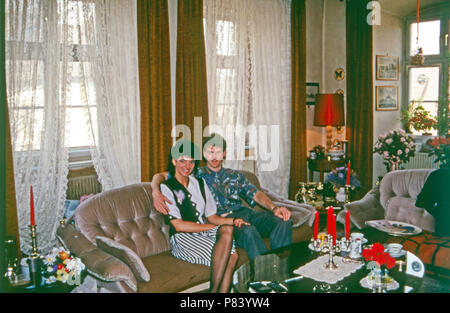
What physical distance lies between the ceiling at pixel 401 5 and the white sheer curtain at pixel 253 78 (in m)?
1.39

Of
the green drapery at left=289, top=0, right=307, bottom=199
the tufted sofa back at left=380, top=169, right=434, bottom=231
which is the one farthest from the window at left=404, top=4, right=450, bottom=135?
the tufted sofa back at left=380, top=169, right=434, bottom=231

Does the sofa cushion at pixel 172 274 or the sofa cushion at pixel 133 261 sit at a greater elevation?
the sofa cushion at pixel 133 261

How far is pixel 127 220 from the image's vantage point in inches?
120

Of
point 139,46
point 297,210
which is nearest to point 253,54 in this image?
point 139,46

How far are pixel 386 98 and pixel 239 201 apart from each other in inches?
132

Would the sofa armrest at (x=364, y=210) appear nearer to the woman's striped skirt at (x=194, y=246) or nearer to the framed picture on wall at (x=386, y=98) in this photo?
the woman's striped skirt at (x=194, y=246)

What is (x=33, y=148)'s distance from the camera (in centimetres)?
332

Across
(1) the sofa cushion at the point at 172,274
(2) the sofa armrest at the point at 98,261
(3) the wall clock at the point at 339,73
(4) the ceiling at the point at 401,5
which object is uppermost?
(4) the ceiling at the point at 401,5

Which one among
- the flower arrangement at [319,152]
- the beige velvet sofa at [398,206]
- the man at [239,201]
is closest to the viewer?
the man at [239,201]

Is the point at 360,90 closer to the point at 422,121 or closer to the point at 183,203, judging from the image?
the point at 422,121

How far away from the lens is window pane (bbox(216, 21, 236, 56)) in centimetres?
445

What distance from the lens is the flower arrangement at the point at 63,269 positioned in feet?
7.76

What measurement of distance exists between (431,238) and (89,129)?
9.53ft

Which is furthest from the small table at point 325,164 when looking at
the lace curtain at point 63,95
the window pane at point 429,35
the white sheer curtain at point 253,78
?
the lace curtain at point 63,95
